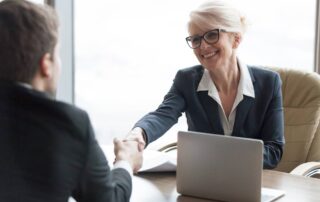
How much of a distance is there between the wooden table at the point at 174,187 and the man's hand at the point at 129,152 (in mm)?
95

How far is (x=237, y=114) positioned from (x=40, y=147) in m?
1.28

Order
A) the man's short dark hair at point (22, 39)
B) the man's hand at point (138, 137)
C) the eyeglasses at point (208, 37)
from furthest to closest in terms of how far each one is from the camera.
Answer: the eyeglasses at point (208, 37), the man's hand at point (138, 137), the man's short dark hair at point (22, 39)

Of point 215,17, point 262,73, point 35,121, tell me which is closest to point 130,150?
point 35,121

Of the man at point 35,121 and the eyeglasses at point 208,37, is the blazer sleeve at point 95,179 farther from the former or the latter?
the eyeglasses at point 208,37

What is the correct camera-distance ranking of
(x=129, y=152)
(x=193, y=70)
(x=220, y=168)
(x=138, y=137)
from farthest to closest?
1. (x=193, y=70)
2. (x=138, y=137)
3. (x=129, y=152)
4. (x=220, y=168)

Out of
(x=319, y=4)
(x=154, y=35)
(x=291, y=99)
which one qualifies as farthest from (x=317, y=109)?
(x=154, y=35)

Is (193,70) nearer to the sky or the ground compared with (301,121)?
nearer to the sky

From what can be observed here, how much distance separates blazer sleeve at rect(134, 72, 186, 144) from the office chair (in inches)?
22.4

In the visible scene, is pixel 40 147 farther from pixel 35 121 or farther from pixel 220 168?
pixel 220 168

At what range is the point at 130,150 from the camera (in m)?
1.87

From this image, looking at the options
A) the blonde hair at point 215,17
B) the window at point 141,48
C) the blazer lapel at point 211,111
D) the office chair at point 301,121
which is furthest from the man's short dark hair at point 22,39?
the window at point 141,48

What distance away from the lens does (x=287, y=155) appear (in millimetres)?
2717

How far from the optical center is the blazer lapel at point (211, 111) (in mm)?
2426

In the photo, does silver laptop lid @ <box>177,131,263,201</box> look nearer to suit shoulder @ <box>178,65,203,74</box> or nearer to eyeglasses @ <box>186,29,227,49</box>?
eyeglasses @ <box>186,29,227,49</box>
